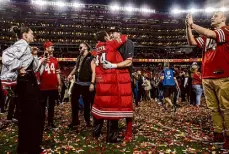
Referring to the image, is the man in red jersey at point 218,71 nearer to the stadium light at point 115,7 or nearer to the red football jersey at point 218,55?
the red football jersey at point 218,55

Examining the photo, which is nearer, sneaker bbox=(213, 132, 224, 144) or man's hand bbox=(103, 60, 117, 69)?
sneaker bbox=(213, 132, 224, 144)

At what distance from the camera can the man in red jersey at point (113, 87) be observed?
464cm

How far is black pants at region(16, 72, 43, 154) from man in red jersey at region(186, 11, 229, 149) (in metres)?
2.76

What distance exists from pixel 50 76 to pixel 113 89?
6.87ft

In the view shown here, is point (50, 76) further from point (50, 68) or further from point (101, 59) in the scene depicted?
point (101, 59)

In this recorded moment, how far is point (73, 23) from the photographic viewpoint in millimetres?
54125

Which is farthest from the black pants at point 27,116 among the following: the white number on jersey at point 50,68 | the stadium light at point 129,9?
the stadium light at point 129,9

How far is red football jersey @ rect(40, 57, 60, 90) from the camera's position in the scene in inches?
233

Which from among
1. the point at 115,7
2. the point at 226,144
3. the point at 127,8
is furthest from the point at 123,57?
the point at 127,8

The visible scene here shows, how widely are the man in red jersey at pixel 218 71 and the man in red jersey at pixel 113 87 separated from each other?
1381 millimetres

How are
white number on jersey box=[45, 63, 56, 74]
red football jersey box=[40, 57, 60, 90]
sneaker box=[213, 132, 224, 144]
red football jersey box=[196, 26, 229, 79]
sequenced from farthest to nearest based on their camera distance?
white number on jersey box=[45, 63, 56, 74] → red football jersey box=[40, 57, 60, 90] → sneaker box=[213, 132, 224, 144] → red football jersey box=[196, 26, 229, 79]

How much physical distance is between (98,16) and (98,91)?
56.2 m

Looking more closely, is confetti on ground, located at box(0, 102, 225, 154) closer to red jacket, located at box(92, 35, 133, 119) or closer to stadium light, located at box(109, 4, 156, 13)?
red jacket, located at box(92, 35, 133, 119)

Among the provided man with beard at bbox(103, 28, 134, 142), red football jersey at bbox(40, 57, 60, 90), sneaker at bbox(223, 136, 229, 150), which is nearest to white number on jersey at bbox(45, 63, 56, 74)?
red football jersey at bbox(40, 57, 60, 90)
